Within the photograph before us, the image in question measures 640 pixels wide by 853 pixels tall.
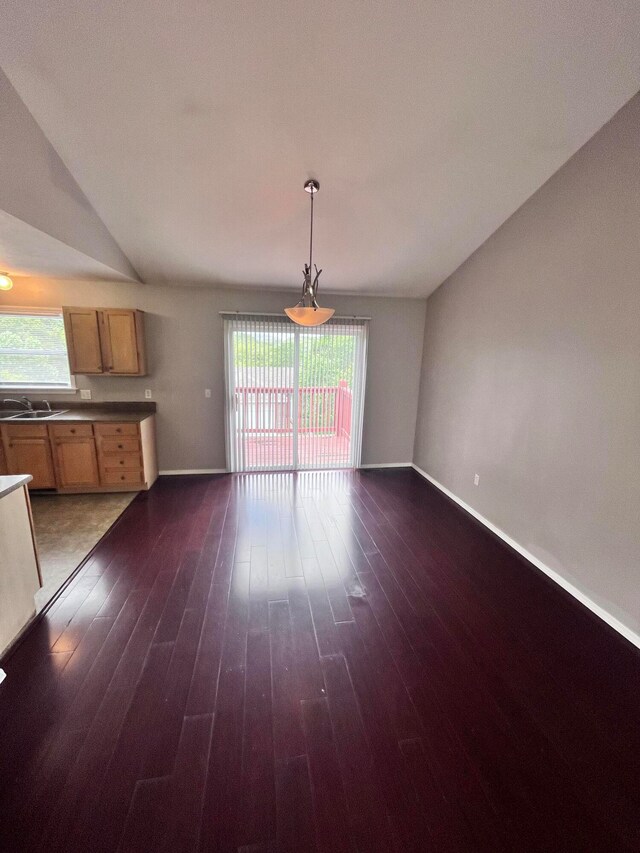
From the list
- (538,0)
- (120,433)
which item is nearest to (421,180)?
(538,0)

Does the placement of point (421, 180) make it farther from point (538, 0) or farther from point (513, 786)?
point (513, 786)

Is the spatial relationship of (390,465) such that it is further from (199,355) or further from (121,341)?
(121,341)

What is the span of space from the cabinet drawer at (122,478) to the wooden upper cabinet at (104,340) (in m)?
1.15

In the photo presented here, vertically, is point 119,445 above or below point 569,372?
below

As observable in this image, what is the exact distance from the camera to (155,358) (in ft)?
13.6

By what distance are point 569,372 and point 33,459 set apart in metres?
5.05

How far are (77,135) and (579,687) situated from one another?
4353 mm

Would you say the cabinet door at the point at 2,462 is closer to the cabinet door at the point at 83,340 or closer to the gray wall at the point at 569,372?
the cabinet door at the point at 83,340

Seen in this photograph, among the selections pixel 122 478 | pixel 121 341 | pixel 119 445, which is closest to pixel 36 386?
pixel 121 341

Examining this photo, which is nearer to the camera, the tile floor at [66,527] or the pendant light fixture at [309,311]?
the pendant light fixture at [309,311]

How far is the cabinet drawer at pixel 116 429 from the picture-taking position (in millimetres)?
3637

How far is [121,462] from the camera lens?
3.77 m

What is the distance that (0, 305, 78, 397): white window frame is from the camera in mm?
3820

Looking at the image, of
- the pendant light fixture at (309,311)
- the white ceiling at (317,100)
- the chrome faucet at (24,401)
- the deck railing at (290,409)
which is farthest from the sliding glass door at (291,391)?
the chrome faucet at (24,401)
